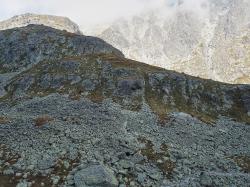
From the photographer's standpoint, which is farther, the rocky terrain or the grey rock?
the rocky terrain

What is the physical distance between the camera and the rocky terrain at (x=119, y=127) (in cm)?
4659

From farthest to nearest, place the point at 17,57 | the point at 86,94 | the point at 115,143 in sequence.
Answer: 1. the point at 17,57
2. the point at 86,94
3. the point at 115,143

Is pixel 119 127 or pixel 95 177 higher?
pixel 119 127

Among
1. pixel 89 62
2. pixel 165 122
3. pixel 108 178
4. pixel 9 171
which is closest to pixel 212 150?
pixel 165 122

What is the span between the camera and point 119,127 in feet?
189

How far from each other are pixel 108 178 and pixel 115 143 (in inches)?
315

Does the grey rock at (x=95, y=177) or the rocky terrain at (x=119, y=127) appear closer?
the grey rock at (x=95, y=177)

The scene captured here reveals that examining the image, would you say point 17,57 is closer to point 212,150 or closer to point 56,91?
point 56,91

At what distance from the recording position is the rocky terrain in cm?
4659

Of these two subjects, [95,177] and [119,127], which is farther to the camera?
[119,127]

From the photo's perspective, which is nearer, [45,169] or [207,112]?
[45,169]

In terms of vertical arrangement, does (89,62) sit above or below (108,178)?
above

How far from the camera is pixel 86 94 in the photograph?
242 feet

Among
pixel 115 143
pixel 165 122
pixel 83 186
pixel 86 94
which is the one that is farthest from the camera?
pixel 86 94
